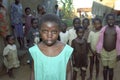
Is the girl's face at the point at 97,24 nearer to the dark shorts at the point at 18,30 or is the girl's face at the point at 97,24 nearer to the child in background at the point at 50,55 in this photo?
the dark shorts at the point at 18,30

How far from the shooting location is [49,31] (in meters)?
2.48

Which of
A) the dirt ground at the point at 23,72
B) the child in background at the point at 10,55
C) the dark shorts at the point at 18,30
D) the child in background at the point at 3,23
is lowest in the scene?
the dirt ground at the point at 23,72

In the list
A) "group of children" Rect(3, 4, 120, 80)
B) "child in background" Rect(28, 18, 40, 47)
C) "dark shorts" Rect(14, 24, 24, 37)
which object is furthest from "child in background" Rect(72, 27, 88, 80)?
"dark shorts" Rect(14, 24, 24, 37)

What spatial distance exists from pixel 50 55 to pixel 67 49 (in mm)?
159

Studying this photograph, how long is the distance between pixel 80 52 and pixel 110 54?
0.53 m

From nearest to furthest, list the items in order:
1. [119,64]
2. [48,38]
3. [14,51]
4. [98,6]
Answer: [48,38], [14,51], [119,64], [98,6]

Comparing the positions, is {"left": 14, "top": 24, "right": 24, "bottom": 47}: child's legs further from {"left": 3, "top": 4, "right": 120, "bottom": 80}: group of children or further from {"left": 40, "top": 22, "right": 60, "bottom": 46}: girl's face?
{"left": 40, "top": 22, "right": 60, "bottom": 46}: girl's face

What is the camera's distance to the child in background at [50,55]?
248cm

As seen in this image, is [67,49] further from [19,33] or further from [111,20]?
[19,33]

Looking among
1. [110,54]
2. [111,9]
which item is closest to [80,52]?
[110,54]

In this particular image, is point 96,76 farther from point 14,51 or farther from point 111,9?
point 111,9

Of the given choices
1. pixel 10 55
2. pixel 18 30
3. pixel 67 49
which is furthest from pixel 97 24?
pixel 67 49

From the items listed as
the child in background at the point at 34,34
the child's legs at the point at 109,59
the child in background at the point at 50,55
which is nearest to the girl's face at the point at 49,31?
the child in background at the point at 50,55

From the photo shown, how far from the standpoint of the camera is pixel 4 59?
6445mm
